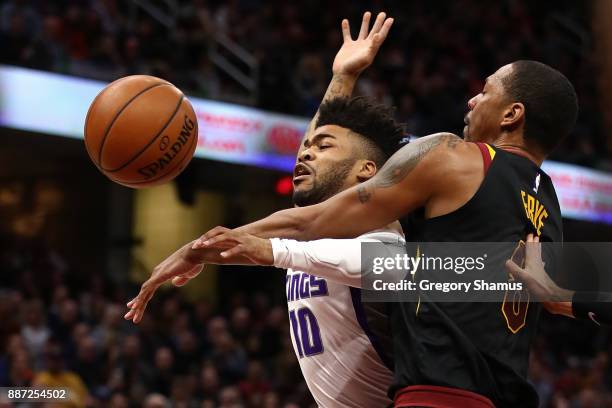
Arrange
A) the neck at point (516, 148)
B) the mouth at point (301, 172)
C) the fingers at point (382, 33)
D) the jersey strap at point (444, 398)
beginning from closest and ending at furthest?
the jersey strap at point (444, 398), the neck at point (516, 148), the mouth at point (301, 172), the fingers at point (382, 33)

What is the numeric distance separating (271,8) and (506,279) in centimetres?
1291

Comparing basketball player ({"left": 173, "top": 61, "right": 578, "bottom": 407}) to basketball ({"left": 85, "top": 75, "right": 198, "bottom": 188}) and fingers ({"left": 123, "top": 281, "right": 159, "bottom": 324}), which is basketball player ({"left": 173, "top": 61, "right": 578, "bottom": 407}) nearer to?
fingers ({"left": 123, "top": 281, "right": 159, "bottom": 324})

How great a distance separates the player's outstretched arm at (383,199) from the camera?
11.3ft

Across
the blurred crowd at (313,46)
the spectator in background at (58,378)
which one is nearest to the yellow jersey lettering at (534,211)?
the spectator in background at (58,378)

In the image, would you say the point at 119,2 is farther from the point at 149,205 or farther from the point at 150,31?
the point at 149,205

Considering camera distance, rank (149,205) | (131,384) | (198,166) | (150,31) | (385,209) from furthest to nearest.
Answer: (149,205), (198,166), (150,31), (131,384), (385,209)

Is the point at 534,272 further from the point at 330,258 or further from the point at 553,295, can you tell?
the point at 330,258

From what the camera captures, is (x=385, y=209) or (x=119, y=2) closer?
(x=385, y=209)

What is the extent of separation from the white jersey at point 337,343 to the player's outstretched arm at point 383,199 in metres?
0.26

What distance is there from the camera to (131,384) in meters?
9.84

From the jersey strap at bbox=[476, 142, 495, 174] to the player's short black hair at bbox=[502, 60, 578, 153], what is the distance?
190 mm

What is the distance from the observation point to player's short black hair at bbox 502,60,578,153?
3.62 m

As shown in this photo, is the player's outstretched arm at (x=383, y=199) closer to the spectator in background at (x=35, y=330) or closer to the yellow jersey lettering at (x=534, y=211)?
the yellow jersey lettering at (x=534, y=211)

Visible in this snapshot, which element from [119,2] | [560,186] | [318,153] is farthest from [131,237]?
[318,153]
